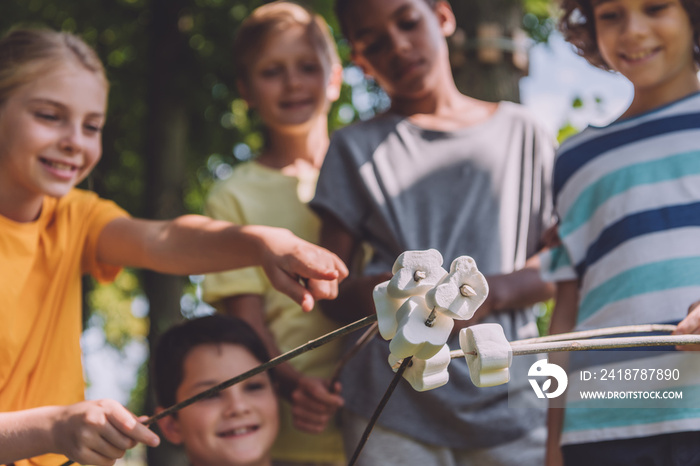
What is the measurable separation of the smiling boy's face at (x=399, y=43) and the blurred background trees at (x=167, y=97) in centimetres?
335

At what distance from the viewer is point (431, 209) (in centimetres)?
242

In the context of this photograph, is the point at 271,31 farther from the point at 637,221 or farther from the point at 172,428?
the point at 637,221

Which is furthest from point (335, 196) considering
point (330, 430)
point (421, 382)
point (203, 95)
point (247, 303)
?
point (203, 95)

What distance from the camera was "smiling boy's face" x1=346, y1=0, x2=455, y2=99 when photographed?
2.59 meters

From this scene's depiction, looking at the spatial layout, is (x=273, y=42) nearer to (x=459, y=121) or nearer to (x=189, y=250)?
(x=459, y=121)

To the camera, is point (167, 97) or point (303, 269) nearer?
point (303, 269)

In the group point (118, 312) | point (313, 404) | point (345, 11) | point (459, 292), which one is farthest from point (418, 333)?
point (118, 312)

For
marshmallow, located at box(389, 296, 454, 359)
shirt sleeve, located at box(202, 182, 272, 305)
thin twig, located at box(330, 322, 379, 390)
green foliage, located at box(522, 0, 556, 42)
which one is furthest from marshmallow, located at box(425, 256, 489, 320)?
green foliage, located at box(522, 0, 556, 42)

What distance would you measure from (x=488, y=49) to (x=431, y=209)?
5.48ft

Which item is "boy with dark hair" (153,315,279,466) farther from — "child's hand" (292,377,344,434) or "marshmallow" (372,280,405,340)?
"marshmallow" (372,280,405,340)

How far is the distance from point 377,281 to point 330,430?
1.94 feet

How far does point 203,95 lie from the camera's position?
259 inches

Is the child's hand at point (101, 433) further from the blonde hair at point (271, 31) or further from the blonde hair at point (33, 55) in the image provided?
the blonde hair at point (271, 31)

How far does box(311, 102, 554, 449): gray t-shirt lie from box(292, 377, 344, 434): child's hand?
5 centimetres
